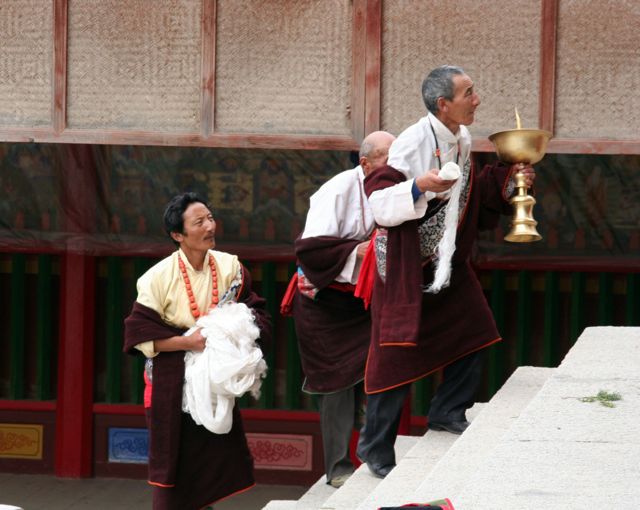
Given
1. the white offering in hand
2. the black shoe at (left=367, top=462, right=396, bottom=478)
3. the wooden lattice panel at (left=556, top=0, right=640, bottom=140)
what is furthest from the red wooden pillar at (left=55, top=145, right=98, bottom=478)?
the white offering in hand

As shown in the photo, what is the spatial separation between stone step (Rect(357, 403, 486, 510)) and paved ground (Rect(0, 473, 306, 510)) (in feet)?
9.94

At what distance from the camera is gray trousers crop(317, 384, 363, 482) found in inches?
237

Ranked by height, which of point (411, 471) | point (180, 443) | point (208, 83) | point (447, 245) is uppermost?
point (208, 83)

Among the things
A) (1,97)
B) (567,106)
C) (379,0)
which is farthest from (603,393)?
(1,97)

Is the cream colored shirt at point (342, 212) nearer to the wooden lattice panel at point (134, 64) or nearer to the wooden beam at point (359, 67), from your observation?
the wooden beam at point (359, 67)

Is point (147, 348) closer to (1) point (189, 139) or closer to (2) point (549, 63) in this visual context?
(1) point (189, 139)

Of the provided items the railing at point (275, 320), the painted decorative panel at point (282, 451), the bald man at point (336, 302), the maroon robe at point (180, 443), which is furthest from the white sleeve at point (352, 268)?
the painted decorative panel at point (282, 451)

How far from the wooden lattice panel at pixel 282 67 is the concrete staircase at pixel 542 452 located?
1561 millimetres

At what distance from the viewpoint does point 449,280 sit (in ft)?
16.9

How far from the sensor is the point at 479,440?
15.9 feet

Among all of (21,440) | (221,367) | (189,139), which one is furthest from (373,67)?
(21,440)

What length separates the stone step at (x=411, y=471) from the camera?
14.9 feet

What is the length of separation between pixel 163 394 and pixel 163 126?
1.40 m

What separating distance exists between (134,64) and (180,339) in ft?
5.06
